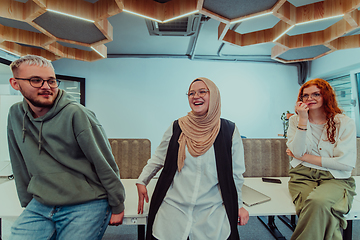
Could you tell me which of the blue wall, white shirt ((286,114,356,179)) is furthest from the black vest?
the blue wall

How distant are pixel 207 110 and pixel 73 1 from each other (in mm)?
1668

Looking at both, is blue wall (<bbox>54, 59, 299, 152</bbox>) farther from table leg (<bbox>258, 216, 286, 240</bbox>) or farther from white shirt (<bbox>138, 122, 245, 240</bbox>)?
white shirt (<bbox>138, 122, 245, 240</bbox>)

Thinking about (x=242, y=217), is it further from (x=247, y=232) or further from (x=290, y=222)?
(x=290, y=222)

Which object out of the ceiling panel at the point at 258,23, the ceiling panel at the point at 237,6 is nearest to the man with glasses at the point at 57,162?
the ceiling panel at the point at 237,6

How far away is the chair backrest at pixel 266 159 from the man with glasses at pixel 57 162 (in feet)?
4.88

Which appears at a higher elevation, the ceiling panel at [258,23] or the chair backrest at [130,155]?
the ceiling panel at [258,23]

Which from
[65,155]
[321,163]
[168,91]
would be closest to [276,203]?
[321,163]

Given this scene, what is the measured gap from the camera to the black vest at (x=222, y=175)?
122 cm

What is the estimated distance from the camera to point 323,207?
129cm

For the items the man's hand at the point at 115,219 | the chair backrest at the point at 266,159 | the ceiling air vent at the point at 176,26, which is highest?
the ceiling air vent at the point at 176,26

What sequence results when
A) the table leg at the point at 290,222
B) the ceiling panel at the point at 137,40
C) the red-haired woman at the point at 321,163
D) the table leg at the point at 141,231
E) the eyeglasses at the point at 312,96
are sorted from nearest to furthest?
the red-haired woman at the point at 321,163
the table leg at the point at 141,231
the eyeglasses at the point at 312,96
the table leg at the point at 290,222
the ceiling panel at the point at 137,40

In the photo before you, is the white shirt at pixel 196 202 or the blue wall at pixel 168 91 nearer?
the white shirt at pixel 196 202

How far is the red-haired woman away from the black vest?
1.74 ft

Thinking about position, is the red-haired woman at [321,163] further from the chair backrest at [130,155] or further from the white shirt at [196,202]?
the chair backrest at [130,155]
